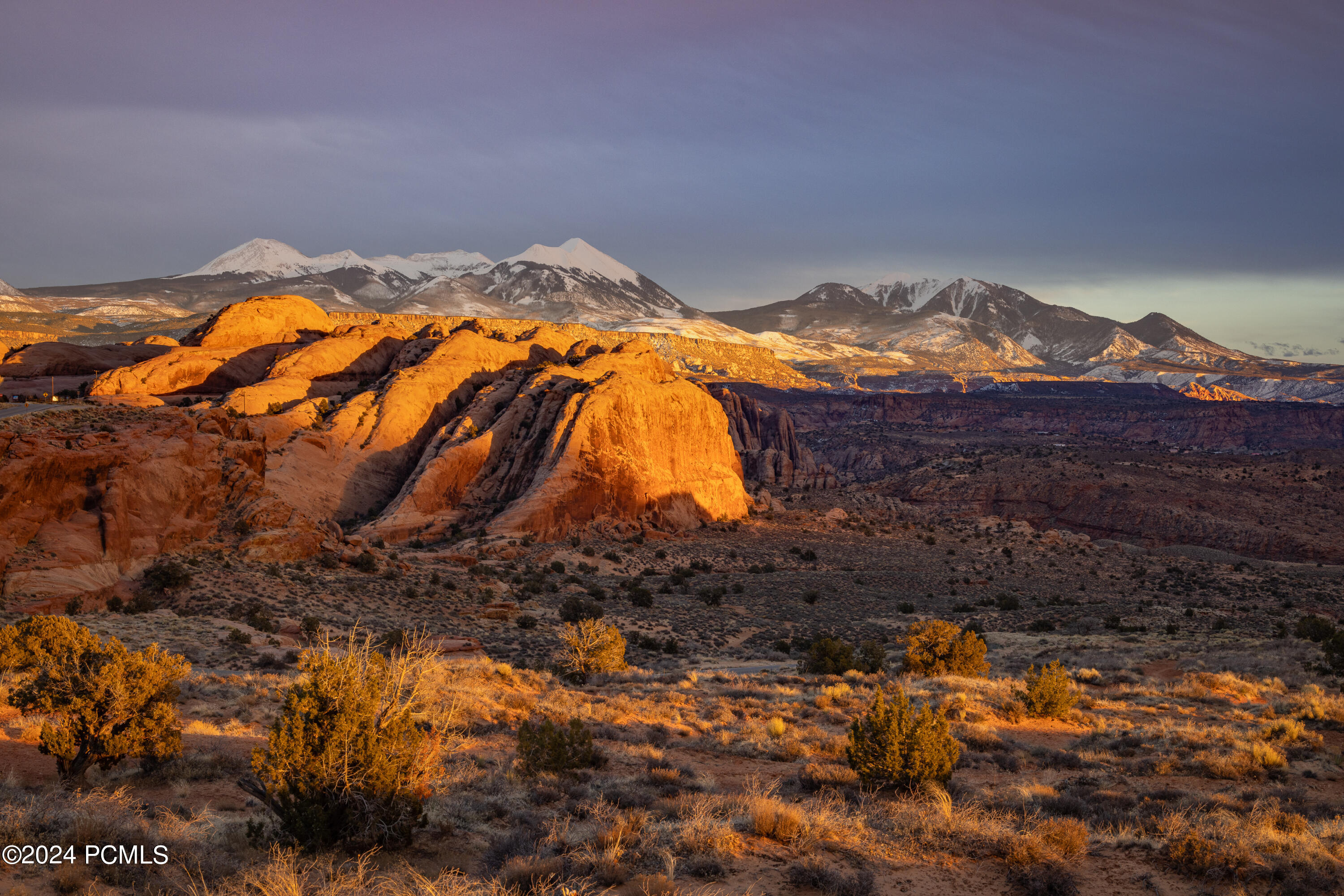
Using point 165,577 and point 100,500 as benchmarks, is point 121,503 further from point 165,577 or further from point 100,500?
point 165,577

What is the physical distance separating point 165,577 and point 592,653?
13.7 metres

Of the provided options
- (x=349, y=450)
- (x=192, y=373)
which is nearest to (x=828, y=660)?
(x=349, y=450)

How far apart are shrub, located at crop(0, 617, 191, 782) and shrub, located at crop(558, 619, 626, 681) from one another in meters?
11.0

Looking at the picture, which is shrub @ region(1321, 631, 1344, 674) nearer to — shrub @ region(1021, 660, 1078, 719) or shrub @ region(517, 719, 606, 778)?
shrub @ region(1021, 660, 1078, 719)

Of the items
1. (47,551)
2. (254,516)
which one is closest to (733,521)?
(254,516)

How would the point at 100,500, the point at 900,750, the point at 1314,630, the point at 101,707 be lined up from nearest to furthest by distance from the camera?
the point at 101,707 → the point at 900,750 → the point at 1314,630 → the point at 100,500

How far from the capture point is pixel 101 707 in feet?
32.4

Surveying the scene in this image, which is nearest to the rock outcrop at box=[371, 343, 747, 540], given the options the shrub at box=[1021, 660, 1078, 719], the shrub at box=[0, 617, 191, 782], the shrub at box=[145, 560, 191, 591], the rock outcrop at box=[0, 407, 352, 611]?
the rock outcrop at box=[0, 407, 352, 611]

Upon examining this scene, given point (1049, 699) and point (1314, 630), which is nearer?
point (1049, 699)

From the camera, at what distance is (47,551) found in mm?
21484

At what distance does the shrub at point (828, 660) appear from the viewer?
21344 millimetres

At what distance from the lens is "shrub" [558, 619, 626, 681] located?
2066 centimetres

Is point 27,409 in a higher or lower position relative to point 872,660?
higher

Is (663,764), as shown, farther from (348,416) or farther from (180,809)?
(348,416)
